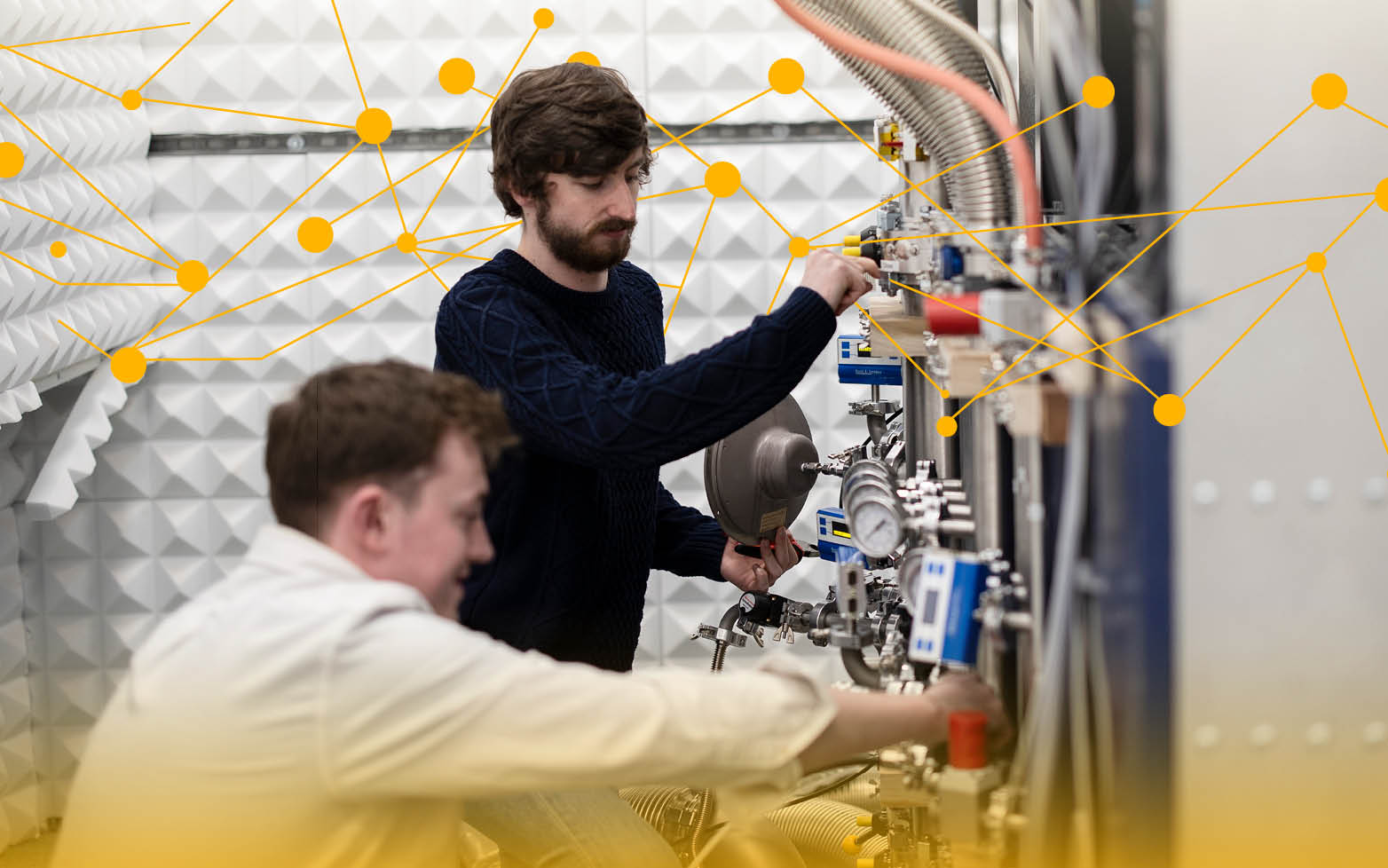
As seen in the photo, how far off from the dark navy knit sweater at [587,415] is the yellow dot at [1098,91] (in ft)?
1.43

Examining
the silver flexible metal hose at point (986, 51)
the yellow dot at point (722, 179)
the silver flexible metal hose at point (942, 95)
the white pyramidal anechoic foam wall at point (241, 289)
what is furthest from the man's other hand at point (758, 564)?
the yellow dot at point (722, 179)

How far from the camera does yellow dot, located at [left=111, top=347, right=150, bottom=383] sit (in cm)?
188

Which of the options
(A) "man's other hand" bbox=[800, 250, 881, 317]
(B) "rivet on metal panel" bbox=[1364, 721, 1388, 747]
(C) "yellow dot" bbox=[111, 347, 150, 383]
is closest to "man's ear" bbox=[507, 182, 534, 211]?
(A) "man's other hand" bbox=[800, 250, 881, 317]

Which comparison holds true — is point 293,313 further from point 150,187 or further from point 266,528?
point 266,528

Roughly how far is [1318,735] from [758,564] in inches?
44.2

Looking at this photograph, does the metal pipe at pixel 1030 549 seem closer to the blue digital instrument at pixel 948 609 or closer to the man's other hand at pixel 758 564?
the blue digital instrument at pixel 948 609

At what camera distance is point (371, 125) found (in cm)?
225

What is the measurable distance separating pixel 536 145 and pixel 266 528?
2.63 feet

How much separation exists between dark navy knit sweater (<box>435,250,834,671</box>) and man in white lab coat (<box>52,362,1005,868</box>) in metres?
A: 0.37

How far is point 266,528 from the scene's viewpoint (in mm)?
1302

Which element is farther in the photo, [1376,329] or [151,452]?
[151,452]

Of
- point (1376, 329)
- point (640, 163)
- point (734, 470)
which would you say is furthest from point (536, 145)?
point (1376, 329)

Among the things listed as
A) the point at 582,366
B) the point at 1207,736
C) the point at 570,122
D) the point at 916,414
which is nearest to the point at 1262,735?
the point at 1207,736

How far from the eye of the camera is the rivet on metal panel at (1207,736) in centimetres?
132
